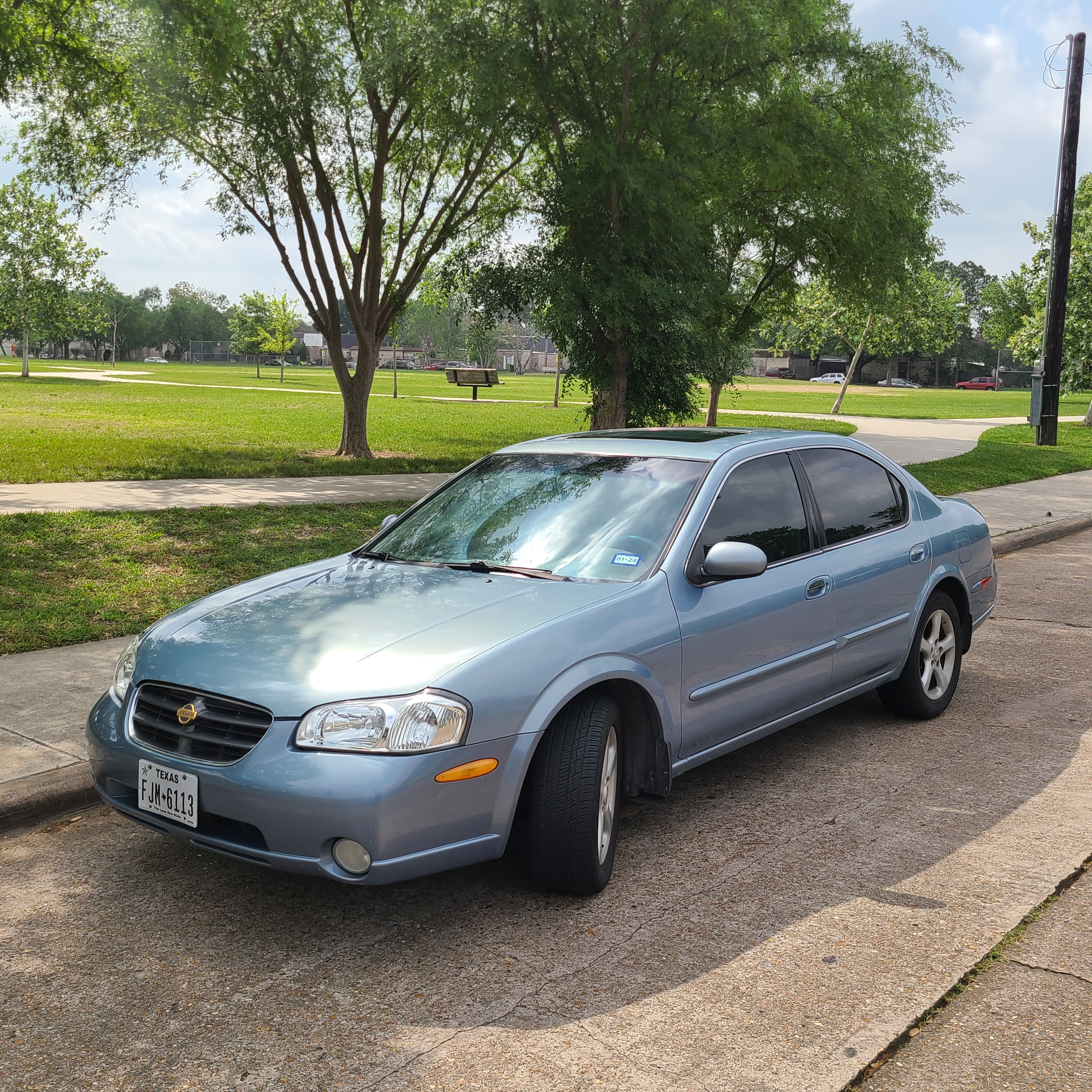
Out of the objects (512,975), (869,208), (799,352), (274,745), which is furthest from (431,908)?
(799,352)

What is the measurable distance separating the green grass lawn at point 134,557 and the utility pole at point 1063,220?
55.5ft

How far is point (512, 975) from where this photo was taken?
342cm

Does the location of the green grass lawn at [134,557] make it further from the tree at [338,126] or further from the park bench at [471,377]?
the park bench at [471,377]

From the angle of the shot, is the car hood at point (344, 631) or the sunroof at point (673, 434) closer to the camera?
the car hood at point (344, 631)

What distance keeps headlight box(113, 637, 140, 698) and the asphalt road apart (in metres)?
0.64

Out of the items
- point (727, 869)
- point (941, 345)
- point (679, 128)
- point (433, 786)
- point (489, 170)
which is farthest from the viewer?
point (941, 345)

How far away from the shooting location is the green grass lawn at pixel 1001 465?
1777 centimetres

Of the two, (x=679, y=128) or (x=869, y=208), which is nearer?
(x=679, y=128)

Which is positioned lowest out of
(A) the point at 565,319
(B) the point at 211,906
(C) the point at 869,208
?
(B) the point at 211,906

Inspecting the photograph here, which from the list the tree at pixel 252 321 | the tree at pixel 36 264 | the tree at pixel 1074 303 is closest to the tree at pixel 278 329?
the tree at pixel 252 321

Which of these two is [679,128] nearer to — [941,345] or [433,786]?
[433,786]

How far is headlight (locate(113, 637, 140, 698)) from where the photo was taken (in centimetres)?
414

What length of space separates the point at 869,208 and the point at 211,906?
15669 mm

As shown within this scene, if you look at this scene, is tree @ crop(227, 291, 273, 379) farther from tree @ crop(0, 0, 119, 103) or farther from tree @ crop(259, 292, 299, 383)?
tree @ crop(0, 0, 119, 103)
